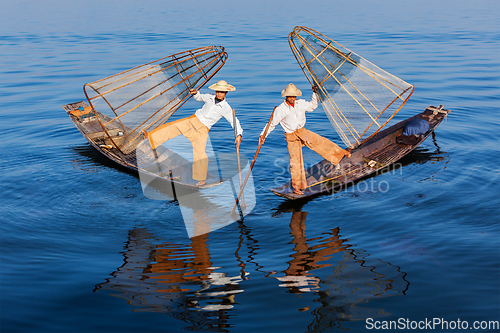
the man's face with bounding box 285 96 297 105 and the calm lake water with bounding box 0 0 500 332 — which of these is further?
the man's face with bounding box 285 96 297 105

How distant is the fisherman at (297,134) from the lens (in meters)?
7.06

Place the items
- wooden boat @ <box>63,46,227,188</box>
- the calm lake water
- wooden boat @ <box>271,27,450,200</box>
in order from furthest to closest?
wooden boat @ <box>63,46,227,188</box> < wooden boat @ <box>271,27,450,200</box> < the calm lake water

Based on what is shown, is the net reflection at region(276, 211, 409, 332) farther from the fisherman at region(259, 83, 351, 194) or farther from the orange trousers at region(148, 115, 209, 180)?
the orange trousers at region(148, 115, 209, 180)

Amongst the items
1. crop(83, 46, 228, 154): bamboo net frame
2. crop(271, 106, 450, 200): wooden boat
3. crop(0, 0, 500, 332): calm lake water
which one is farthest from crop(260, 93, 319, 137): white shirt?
crop(83, 46, 228, 154): bamboo net frame

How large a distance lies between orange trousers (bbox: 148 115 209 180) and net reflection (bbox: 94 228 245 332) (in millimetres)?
1967

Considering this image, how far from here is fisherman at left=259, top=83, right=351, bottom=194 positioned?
7.06 m

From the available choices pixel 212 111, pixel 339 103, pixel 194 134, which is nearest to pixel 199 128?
pixel 194 134

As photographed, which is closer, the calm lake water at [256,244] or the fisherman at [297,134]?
the calm lake water at [256,244]

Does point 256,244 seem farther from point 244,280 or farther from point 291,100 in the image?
point 291,100

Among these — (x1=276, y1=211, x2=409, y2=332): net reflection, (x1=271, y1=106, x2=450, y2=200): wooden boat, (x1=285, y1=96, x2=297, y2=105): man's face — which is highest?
(x1=285, y1=96, x2=297, y2=105): man's face

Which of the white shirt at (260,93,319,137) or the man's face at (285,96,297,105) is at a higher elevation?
the man's face at (285,96,297,105)

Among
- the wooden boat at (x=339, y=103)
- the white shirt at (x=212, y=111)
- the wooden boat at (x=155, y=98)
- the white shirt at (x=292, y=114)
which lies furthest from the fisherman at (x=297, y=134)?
the wooden boat at (x=155, y=98)

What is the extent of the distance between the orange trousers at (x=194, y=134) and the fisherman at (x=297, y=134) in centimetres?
131

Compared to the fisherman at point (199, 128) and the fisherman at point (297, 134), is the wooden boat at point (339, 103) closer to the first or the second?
the fisherman at point (297, 134)
